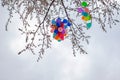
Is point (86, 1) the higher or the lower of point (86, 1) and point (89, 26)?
the higher

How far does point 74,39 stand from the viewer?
5535 millimetres

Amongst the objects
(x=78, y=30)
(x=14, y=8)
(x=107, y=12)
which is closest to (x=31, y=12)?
(x=14, y=8)

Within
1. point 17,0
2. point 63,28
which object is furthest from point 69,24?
point 17,0

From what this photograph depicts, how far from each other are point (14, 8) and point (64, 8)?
72 centimetres

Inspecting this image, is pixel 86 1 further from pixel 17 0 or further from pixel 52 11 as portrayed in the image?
pixel 17 0

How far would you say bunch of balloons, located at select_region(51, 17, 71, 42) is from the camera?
5594 mm

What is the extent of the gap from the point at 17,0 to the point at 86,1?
40.6 inches

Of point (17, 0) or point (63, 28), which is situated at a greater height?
point (17, 0)

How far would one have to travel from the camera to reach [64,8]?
18.5 ft

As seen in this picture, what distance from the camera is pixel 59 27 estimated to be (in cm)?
559

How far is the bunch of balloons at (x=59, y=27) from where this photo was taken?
559 cm

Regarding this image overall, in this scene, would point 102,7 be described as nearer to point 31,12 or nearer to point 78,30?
point 78,30

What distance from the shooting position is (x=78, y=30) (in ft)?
18.2

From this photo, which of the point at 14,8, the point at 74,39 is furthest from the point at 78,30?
the point at 14,8
